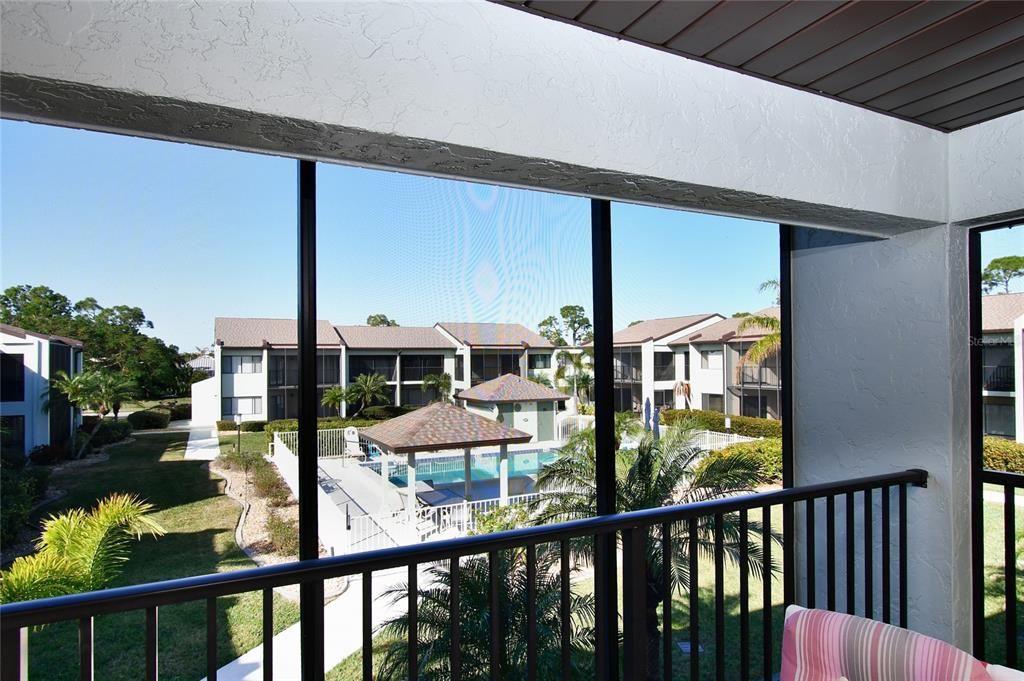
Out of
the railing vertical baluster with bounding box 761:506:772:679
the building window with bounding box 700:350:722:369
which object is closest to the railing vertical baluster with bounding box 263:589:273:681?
the railing vertical baluster with bounding box 761:506:772:679

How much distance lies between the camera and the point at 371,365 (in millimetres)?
1994

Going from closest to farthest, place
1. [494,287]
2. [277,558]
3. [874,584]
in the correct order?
[277,558]
[494,287]
[874,584]

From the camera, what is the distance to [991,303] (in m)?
2.51

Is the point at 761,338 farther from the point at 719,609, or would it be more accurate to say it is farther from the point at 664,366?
the point at 719,609

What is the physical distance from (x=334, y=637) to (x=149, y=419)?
2.89ft

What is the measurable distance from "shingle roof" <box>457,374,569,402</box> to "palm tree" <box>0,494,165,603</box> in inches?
42.1

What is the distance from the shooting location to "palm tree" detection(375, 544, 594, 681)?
200cm

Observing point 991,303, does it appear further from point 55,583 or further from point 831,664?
point 55,583

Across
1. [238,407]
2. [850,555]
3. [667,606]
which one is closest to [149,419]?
[238,407]


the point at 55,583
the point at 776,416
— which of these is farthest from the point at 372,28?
the point at 776,416

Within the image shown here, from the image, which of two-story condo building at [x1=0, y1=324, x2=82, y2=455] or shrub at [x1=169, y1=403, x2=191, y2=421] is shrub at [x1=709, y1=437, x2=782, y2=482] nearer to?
shrub at [x1=169, y1=403, x2=191, y2=421]

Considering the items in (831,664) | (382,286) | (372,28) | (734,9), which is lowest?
(831,664)

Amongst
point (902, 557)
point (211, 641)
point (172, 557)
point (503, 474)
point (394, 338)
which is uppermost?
point (394, 338)

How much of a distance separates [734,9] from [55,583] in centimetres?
232
